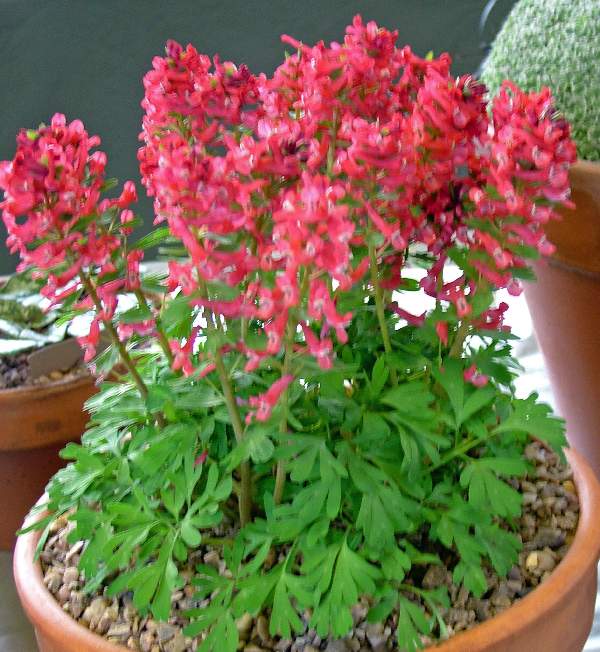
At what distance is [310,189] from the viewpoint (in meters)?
0.48

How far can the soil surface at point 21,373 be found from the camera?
44.1 inches

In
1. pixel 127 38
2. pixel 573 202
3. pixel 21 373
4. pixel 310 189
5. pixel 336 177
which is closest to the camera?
pixel 310 189

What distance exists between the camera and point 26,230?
0.56m

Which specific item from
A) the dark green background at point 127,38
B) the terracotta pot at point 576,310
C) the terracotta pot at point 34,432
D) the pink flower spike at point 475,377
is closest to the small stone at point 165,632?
the pink flower spike at point 475,377

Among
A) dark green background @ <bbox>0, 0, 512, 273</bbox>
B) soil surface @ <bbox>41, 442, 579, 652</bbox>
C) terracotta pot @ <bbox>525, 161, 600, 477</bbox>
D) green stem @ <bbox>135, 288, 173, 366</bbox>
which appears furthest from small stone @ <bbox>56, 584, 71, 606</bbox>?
dark green background @ <bbox>0, 0, 512, 273</bbox>

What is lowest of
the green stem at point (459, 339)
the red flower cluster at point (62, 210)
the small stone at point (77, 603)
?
the small stone at point (77, 603)

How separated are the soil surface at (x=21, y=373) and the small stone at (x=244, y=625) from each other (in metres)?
0.49

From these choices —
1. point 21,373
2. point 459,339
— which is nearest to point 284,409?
point 459,339

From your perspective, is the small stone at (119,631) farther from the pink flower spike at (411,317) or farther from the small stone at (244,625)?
the pink flower spike at (411,317)

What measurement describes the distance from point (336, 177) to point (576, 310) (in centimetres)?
55

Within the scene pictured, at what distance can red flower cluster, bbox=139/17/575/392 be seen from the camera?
51 centimetres

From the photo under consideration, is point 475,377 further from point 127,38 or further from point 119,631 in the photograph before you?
point 127,38

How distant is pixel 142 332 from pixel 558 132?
1.12 feet

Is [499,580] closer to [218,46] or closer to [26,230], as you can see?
[26,230]
